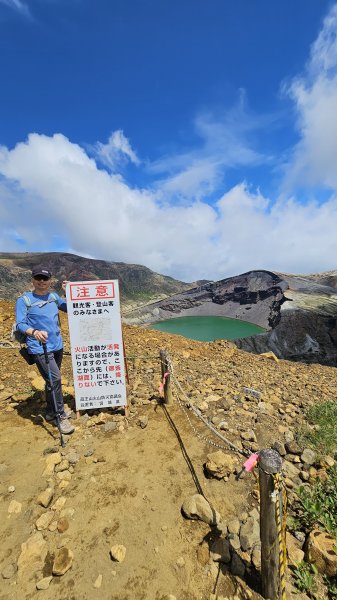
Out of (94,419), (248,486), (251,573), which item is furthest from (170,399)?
Answer: (251,573)

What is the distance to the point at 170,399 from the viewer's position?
6.52 meters

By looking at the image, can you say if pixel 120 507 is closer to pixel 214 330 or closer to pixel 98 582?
pixel 98 582

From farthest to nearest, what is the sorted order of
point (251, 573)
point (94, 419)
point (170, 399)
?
point (170, 399) < point (94, 419) < point (251, 573)

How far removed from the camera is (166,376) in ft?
20.7

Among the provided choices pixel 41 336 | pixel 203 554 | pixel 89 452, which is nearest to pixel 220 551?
pixel 203 554

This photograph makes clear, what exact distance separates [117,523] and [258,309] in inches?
4503

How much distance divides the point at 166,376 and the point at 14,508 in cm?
337

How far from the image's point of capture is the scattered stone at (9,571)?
10.1 ft

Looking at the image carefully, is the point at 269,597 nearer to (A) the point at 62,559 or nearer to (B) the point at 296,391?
(A) the point at 62,559

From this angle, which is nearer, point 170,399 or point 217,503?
point 217,503

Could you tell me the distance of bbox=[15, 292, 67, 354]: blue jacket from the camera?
4.95 metres

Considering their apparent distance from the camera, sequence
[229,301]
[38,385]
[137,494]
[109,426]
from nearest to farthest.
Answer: [137,494] < [109,426] < [38,385] < [229,301]

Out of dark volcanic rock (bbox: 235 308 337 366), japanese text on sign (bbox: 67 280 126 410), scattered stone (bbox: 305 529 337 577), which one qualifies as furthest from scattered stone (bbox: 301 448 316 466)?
dark volcanic rock (bbox: 235 308 337 366)

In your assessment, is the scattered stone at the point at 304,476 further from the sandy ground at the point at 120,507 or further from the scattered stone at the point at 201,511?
the scattered stone at the point at 201,511
